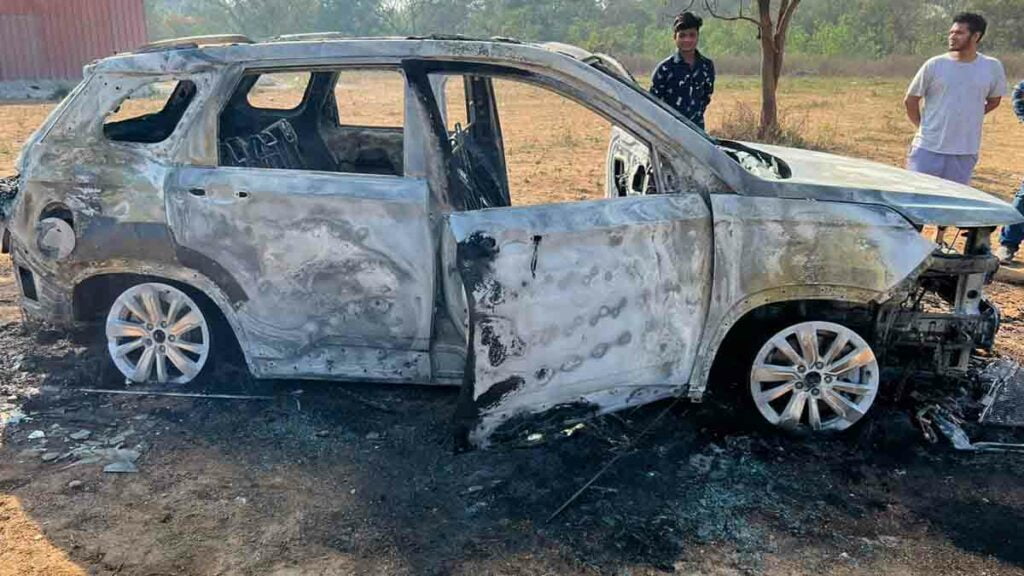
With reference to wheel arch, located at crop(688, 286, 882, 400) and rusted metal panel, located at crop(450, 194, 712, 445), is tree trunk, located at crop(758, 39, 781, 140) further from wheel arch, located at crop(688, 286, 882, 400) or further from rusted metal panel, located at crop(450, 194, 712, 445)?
rusted metal panel, located at crop(450, 194, 712, 445)

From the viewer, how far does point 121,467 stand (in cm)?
347

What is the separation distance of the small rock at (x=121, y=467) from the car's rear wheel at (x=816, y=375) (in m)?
2.84

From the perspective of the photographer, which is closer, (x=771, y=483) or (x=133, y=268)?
(x=771, y=483)

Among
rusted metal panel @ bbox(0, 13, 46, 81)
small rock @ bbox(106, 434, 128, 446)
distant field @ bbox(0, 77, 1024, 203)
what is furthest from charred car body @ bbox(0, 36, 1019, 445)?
rusted metal panel @ bbox(0, 13, 46, 81)

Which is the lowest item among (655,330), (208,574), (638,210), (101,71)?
(208,574)

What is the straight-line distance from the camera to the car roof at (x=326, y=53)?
355 cm

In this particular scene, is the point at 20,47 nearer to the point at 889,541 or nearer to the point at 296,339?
the point at 296,339

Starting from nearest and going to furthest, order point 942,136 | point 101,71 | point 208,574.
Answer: point 208,574, point 101,71, point 942,136

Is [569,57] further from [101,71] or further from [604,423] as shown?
[101,71]

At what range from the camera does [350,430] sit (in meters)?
3.79

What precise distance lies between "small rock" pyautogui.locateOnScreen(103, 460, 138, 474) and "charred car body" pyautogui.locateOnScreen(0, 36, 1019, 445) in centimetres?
64

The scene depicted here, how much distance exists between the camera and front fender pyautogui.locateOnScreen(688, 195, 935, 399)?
11.2 feet

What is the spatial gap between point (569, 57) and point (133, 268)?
91.7 inches

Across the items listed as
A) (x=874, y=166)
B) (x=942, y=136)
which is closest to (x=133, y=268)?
(x=874, y=166)
